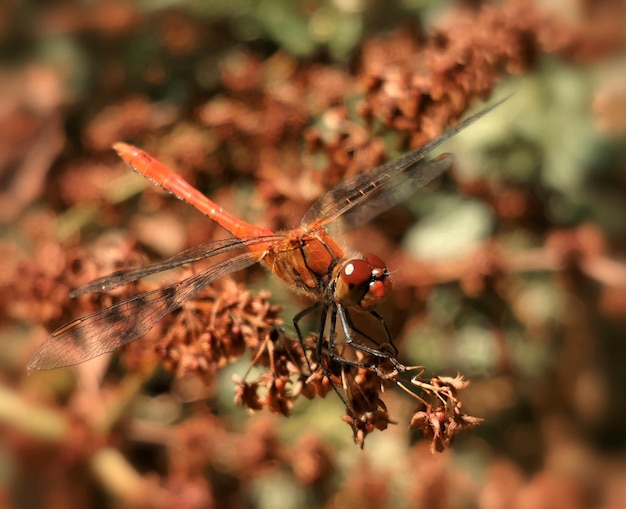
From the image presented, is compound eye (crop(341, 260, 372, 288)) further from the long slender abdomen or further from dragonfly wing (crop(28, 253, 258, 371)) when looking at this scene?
the long slender abdomen

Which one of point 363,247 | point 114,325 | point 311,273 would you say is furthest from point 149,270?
point 363,247

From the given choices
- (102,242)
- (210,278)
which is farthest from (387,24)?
(210,278)

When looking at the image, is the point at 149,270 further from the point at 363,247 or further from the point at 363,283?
the point at 363,247

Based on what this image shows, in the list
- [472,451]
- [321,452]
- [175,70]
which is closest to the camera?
[321,452]

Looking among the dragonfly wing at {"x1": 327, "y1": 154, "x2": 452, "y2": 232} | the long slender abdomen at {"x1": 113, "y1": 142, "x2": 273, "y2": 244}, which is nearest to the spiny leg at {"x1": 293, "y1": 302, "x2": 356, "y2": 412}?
the dragonfly wing at {"x1": 327, "y1": 154, "x2": 452, "y2": 232}

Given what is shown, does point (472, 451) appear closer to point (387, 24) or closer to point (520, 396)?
point (520, 396)

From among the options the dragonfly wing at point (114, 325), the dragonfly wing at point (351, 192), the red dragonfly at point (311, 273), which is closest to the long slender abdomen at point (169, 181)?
the red dragonfly at point (311, 273)

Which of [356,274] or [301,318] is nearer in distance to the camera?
[356,274]

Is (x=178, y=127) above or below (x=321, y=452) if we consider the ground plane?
above
